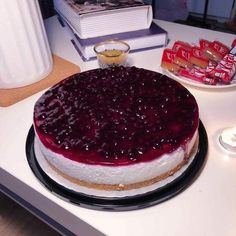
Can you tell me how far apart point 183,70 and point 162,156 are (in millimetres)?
333

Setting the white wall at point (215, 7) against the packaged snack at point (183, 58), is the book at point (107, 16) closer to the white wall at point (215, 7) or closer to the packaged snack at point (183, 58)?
the packaged snack at point (183, 58)

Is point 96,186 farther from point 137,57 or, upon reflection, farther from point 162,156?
point 137,57

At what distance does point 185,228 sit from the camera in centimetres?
47

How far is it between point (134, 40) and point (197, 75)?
0.22 meters

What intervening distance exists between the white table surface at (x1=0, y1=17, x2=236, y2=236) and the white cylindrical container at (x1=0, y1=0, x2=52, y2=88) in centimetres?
8

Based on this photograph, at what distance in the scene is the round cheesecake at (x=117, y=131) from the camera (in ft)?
1.57

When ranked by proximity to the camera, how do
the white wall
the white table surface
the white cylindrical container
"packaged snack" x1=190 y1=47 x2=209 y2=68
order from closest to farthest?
the white table surface, the white cylindrical container, "packaged snack" x1=190 y1=47 x2=209 y2=68, the white wall

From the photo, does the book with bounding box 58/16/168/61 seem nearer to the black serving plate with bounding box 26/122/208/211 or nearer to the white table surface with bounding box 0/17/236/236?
the white table surface with bounding box 0/17/236/236

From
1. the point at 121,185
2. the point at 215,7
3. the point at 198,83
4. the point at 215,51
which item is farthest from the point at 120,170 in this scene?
the point at 215,7

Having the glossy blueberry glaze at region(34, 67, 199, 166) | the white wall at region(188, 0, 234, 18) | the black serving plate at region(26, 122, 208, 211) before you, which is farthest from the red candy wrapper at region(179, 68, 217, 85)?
the white wall at region(188, 0, 234, 18)

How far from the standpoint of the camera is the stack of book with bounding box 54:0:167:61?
2.76 feet

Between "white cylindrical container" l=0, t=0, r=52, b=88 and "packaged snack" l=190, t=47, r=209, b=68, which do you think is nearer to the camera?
"white cylindrical container" l=0, t=0, r=52, b=88

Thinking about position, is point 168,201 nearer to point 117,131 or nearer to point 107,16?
point 117,131

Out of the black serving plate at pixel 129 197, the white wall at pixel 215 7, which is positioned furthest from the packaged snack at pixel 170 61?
the white wall at pixel 215 7
